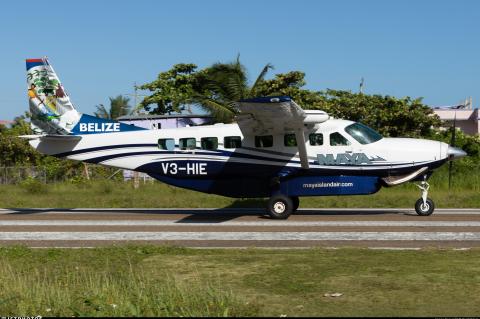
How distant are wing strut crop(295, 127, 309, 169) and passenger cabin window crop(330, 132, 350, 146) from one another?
979 millimetres

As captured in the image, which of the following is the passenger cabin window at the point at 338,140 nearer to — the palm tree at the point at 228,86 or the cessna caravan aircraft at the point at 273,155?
the cessna caravan aircraft at the point at 273,155

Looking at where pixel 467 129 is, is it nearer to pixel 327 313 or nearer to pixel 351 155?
pixel 351 155

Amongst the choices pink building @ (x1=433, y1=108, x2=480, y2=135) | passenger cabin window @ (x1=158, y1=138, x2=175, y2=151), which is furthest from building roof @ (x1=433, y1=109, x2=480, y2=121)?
passenger cabin window @ (x1=158, y1=138, x2=175, y2=151)

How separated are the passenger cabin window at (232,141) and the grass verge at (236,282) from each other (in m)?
7.64

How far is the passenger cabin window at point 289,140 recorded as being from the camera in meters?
18.5

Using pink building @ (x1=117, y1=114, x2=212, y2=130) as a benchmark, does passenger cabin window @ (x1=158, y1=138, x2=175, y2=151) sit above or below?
below

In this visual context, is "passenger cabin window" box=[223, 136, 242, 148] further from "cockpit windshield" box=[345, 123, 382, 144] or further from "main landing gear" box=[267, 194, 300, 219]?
"cockpit windshield" box=[345, 123, 382, 144]

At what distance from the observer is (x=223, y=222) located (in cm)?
1716

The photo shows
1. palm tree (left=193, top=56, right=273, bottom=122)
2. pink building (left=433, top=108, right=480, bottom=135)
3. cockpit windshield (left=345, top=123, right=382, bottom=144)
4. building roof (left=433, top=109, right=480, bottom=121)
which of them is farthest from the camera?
building roof (left=433, top=109, right=480, bottom=121)

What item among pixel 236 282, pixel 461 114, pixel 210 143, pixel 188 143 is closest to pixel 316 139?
pixel 210 143

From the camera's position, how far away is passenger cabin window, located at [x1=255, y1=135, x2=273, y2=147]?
736 inches

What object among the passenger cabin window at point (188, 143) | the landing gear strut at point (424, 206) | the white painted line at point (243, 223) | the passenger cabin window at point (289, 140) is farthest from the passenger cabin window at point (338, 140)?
the passenger cabin window at point (188, 143)

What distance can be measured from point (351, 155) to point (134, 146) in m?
6.88

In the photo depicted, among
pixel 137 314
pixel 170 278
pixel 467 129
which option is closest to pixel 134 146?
pixel 170 278
